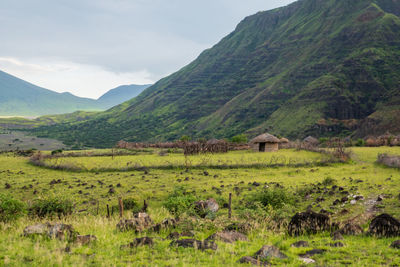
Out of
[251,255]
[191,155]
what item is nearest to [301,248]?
[251,255]

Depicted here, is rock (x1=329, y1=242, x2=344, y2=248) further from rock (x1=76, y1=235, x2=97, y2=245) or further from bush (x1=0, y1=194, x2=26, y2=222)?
bush (x1=0, y1=194, x2=26, y2=222)

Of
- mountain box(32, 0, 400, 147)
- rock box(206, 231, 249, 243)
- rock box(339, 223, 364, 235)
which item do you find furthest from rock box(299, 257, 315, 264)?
mountain box(32, 0, 400, 147)

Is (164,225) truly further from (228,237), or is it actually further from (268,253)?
(268,253)

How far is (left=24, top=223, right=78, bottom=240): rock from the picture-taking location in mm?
11039

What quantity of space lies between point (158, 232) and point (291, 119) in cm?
11363

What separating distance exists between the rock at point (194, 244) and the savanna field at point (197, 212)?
0.18 m

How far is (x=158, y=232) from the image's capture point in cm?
1232

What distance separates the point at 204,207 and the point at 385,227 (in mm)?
9825

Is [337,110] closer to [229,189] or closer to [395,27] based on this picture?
[395,27]

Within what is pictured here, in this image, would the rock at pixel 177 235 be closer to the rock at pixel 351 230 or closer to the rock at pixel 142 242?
the rock at pixel 142 242

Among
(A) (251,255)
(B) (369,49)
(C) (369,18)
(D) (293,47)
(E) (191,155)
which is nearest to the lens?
(A) (251,255)

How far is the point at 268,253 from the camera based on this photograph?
29.7 ft

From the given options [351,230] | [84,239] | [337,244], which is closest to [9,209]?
[84,239]

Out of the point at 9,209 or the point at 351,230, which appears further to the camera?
the point at 9,209
